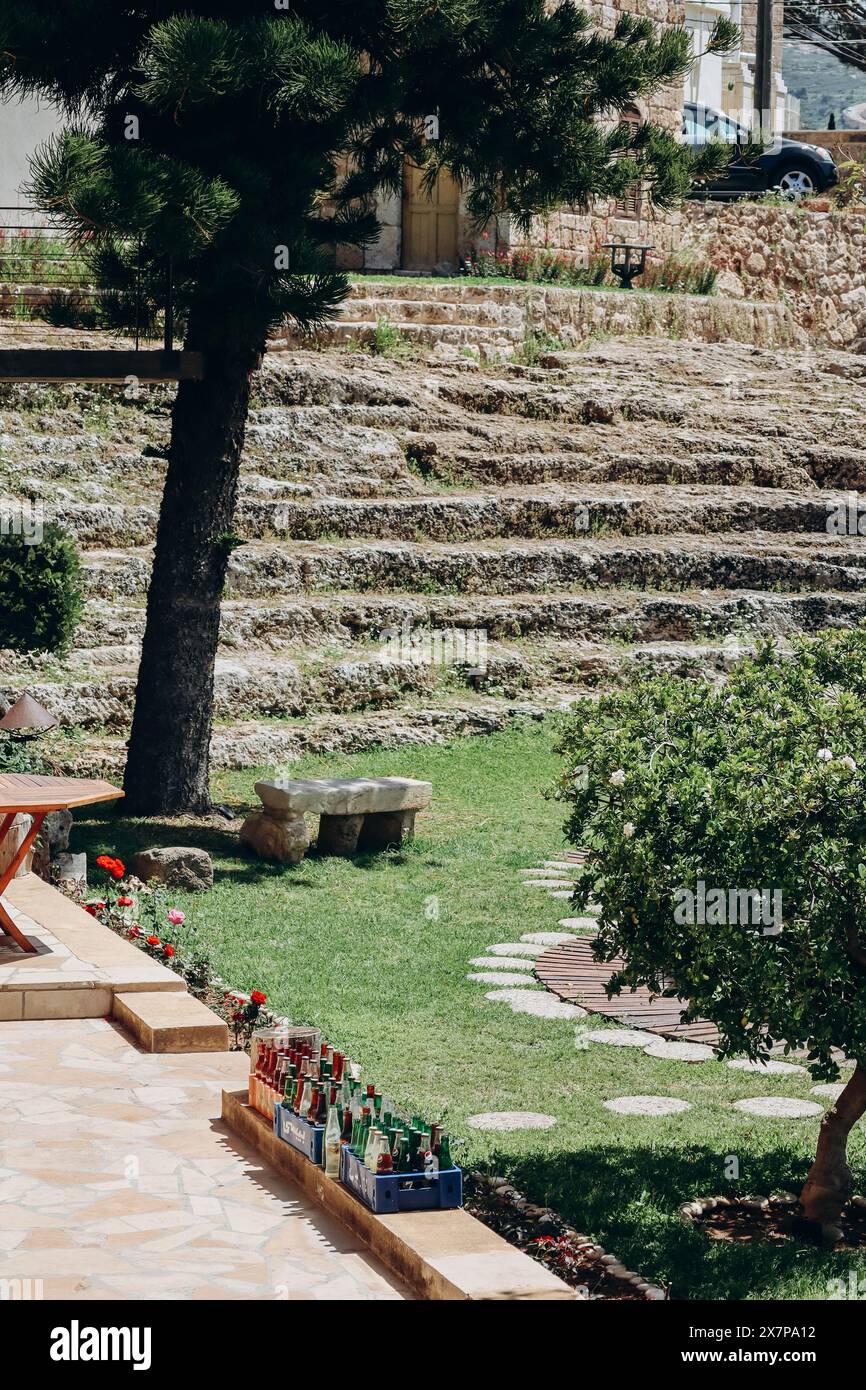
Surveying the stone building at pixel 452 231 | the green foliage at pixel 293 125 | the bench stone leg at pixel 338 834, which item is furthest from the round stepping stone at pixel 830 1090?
the stone building at pixel 452 231

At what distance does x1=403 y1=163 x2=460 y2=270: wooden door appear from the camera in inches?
902

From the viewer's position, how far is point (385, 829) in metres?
11.3

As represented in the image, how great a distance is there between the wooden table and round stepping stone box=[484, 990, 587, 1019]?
2173mm

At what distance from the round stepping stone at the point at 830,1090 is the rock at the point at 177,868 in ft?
13.4

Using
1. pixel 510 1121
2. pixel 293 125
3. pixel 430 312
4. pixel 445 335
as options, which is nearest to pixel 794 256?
pixel 430 312

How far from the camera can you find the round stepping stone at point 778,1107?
22.4 feet

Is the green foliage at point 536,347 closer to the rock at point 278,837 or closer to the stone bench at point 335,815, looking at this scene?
the stone bench at point 335,815

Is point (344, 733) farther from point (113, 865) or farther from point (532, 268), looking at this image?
point (532, 268)

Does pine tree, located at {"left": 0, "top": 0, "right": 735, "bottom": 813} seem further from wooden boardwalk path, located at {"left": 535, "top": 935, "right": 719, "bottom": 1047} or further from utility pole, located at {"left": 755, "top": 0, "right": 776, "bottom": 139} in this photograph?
utility pole, located at {"left": 755, "top": 0, "right": 776, "bottom": 139}

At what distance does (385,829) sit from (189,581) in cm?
210

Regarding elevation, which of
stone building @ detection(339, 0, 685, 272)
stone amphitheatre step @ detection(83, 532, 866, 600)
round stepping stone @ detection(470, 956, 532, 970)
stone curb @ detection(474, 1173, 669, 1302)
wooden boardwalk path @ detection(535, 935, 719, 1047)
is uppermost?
stone building @ detection(339, 0, 685, 272)

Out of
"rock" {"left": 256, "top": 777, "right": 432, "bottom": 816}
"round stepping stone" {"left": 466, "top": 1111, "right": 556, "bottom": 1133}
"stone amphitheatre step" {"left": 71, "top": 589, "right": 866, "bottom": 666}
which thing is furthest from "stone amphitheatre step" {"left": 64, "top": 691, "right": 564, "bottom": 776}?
"round stepping stone" {"left": 466, "top": 1111, "right": 556, "bottom": 1133}
